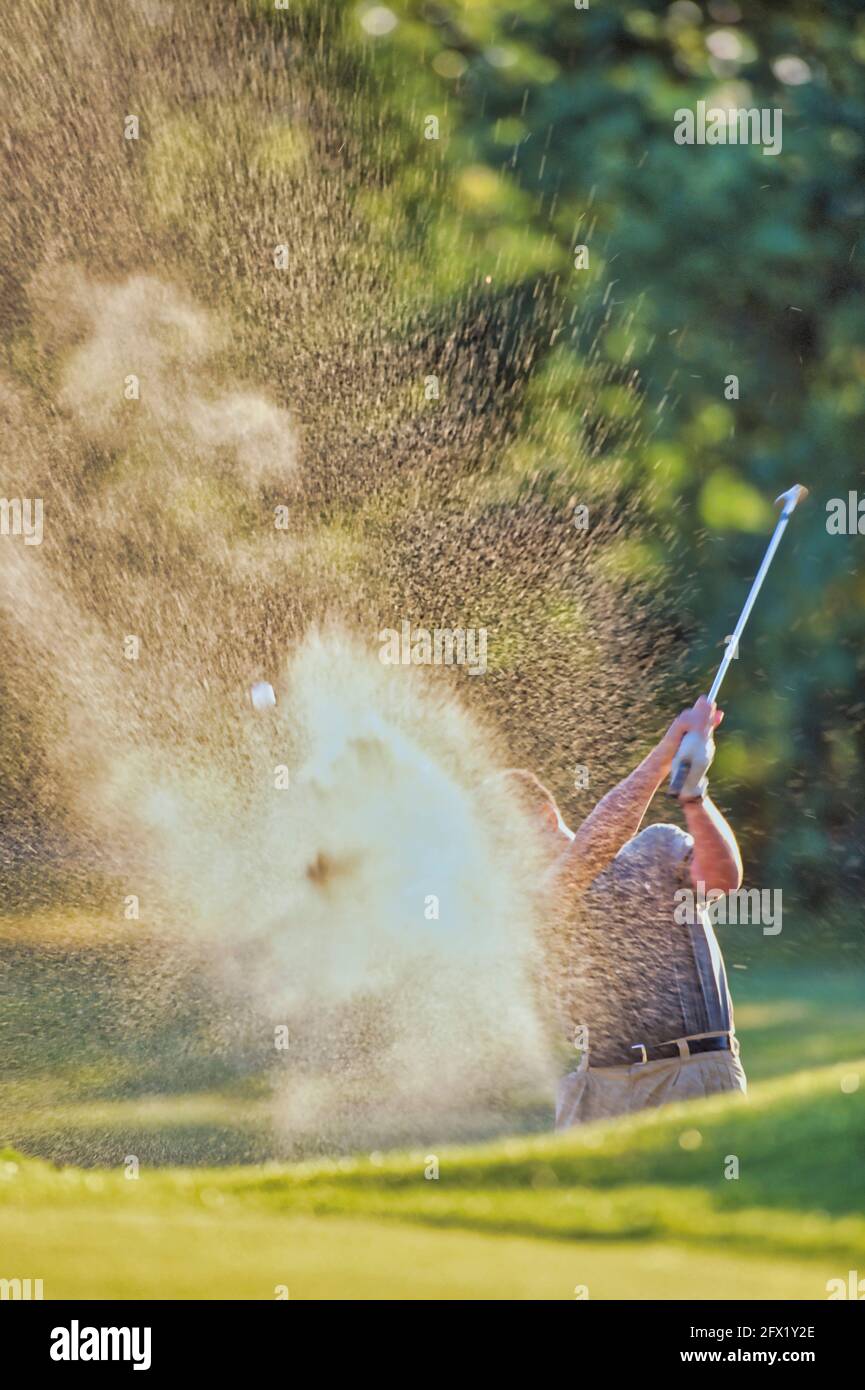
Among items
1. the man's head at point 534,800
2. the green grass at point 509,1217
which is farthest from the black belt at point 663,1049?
the man's head at point 534,800

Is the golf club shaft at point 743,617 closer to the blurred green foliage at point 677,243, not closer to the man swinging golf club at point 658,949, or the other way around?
the man swinging golf club at point 658,949

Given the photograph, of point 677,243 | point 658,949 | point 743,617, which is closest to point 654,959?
point 658,949

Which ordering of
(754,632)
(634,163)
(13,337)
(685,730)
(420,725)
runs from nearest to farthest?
(685,730), (420,725), (13,337), (634,163), (754,632)

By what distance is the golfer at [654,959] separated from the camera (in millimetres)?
4652

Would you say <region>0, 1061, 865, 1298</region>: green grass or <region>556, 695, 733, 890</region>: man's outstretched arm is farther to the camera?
<region>556, 695, 733, 890</region>: man's outstretched arm

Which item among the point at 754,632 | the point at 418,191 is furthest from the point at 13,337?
the point at 754,632

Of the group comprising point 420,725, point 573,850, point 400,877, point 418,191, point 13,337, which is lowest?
point 573,850

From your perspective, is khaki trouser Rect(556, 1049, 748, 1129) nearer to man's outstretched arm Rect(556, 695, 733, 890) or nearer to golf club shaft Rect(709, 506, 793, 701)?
man's outstretched arm Rect(556, 695, 733, 890)

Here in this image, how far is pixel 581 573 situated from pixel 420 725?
184 inches

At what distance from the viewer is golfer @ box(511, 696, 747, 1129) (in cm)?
465

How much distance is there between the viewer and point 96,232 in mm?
10445

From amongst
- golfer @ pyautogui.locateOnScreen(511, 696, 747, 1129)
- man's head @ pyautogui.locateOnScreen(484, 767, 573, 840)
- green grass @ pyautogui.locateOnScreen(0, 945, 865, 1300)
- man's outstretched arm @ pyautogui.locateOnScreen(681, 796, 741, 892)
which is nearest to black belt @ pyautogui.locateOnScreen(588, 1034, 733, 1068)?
golfer @ pyautogui.locateOnScreen(511, 696, 747, 1129)

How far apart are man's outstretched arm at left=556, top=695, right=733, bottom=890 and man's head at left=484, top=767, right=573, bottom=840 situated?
0.67 ft

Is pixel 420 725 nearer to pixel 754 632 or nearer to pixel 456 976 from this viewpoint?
pixel 456 976
